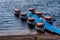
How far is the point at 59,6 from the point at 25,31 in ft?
2.53

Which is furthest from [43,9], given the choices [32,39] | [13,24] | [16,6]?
[32,39]

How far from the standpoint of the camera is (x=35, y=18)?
Result: 1717mm

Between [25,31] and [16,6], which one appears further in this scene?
[16,6]

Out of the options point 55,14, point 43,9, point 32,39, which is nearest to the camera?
point 32,39

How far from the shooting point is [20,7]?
2.13m

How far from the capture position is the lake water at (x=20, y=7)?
Result: 1.62m

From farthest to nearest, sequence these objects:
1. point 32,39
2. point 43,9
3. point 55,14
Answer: point 43,9
point 55,14
point 32,39

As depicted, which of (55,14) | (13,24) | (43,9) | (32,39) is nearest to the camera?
(32,39)

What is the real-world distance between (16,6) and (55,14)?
505 mm

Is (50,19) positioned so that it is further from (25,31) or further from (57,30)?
(25,31)

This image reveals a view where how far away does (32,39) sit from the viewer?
1466 mm

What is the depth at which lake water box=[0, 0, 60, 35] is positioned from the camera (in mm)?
1617

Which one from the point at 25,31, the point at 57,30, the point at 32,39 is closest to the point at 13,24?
the point at 25,31

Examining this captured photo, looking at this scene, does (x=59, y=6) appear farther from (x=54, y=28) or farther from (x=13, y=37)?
(x=13, y=37)
